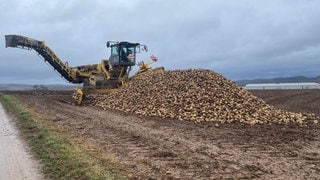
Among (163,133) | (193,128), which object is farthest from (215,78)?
(163,133)

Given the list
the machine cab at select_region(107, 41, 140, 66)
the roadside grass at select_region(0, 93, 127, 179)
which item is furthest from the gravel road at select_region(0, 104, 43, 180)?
the machine cab at select_region(107, 41, 140, 66)

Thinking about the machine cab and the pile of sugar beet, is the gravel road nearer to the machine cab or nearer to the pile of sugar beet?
the pile of sugar beet

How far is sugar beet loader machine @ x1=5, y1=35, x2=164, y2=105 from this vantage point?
89.9 feet

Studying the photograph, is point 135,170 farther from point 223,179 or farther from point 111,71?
point 111,71

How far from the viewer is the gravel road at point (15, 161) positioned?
7.43 meters

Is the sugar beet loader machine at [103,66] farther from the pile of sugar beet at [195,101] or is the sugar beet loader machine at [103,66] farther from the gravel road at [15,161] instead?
the gravel road at [15,161]

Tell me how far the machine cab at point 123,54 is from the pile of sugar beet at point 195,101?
5419 millimetres

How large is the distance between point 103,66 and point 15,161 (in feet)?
70.1

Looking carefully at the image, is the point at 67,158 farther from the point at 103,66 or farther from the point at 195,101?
the point at 103,66

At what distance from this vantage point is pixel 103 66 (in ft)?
97.9

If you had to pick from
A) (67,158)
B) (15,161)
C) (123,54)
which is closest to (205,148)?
(67,158)

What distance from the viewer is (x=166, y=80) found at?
21562 mm

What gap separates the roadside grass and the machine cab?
54.9 ft

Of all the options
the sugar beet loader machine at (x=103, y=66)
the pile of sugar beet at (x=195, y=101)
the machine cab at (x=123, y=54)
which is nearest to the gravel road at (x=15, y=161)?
the pile of sugar beet at (x=195, y=101)
